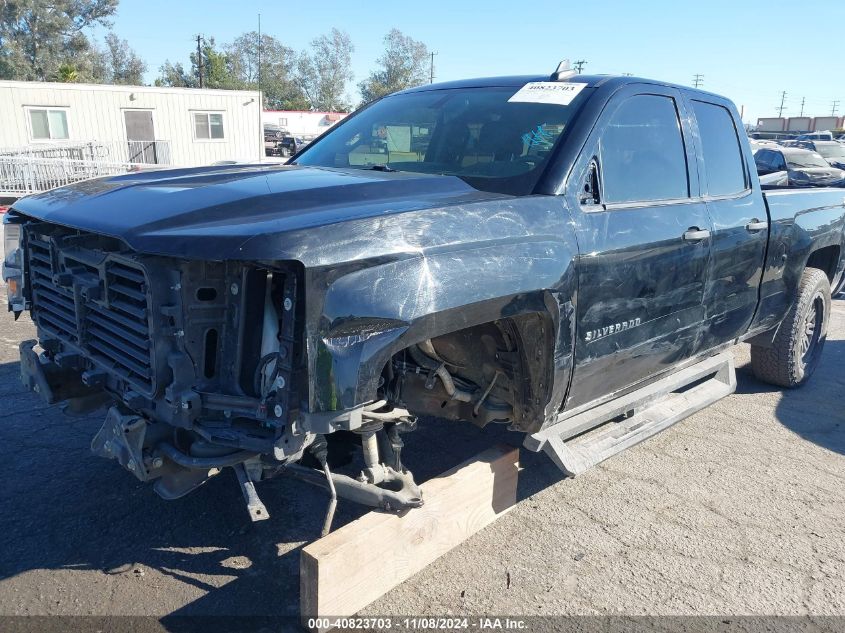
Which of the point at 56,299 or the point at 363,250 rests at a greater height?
the point at 363,250

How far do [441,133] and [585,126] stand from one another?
800mm

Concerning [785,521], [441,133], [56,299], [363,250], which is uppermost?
[441,133]

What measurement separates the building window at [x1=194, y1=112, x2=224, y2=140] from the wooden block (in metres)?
24.4

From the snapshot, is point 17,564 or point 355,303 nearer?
point 355,303

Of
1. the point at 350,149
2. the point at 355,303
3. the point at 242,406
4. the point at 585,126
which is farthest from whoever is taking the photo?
the point at 350,149

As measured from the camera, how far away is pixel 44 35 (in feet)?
177

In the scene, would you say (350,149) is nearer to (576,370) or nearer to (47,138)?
(576,370)

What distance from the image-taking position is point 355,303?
6.84ft

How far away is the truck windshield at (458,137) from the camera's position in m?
3.06

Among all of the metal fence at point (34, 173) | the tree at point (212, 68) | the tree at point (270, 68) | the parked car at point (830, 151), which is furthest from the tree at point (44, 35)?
the parked car at point (830, 151)

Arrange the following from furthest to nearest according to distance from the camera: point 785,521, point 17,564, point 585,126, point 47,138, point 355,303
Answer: point 47,138, point 785,521, point 585,126, point 17,564, point 355,303

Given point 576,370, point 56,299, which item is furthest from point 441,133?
point 56,299

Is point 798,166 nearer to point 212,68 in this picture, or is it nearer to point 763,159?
point 763,159

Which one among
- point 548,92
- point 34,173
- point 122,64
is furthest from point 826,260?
point 122,64
